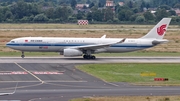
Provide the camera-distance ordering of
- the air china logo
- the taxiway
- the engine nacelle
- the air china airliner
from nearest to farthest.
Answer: the taxiway, the engine nacelle, the air china airliner, the air china logo

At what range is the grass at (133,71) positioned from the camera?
53.3 meters

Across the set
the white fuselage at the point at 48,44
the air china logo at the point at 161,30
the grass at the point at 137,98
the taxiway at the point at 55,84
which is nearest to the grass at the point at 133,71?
the taxiway at the point at 55,84

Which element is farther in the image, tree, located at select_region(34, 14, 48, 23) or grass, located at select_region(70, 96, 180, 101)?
tree, located at select_region(34, 14, 48, 23)

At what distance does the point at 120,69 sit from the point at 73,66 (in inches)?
237

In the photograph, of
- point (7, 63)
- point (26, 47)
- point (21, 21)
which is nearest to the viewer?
point (7, 63)

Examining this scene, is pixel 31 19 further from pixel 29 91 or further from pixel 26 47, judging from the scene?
pixel 29 91

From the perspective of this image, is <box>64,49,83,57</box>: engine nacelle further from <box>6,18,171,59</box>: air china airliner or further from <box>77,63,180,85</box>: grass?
<box>77,63,180,85</box>: grass

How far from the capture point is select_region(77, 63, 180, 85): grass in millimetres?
53319

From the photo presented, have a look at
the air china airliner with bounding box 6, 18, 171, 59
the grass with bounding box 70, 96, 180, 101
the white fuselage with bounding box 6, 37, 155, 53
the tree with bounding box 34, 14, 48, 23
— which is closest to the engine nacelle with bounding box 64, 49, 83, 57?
the air china airliner with bounding box 6, 18, 171, 59

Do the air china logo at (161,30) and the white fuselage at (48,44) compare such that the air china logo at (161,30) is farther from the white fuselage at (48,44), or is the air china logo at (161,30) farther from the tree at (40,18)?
the tree at (40,18)

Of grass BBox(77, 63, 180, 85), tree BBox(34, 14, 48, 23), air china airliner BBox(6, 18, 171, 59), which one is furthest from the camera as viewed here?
tree BBox(34, 14, 48, 23)

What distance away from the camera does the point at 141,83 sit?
2028 inches

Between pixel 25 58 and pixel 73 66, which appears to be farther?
pixel 25 58

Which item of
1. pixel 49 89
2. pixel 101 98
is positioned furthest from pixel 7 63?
pixel 101 98
